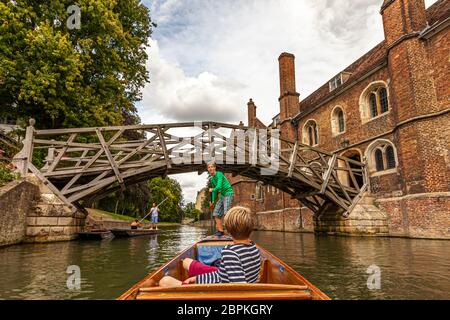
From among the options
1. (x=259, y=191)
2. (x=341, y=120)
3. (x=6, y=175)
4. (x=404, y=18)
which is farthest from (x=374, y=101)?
(x=6, y=175)

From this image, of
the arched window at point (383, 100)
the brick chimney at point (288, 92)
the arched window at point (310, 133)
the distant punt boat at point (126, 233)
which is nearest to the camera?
the distant punt boat at point (126, 233)

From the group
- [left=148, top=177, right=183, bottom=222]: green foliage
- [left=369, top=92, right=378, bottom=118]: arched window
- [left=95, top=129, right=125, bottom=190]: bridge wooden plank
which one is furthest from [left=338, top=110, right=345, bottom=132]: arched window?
[left=148, top=177, right=183, bottom=222]: green foliage

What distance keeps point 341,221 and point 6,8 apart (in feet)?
50.2

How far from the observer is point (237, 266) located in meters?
2.13

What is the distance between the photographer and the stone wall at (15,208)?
7.24 m

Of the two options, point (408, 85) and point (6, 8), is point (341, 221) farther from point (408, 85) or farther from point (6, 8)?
point (6, 8)

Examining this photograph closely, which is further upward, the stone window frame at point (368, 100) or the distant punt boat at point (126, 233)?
the stone window frame at point (368, 100)

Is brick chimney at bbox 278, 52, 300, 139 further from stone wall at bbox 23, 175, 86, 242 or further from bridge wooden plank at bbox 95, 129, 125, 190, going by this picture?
stone wall at bbox 23, 175, 86, 242

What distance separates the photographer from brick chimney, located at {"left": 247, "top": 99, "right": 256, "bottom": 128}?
1079 inches

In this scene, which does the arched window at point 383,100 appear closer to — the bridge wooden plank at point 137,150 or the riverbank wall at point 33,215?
the bridge wooden plank at point 137,150

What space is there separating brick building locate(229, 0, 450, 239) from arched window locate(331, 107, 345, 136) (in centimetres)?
5

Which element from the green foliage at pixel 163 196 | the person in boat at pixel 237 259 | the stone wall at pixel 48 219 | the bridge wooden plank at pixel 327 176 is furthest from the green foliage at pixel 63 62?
the green foliage at pixel 163 196

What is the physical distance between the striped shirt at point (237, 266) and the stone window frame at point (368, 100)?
1263cm

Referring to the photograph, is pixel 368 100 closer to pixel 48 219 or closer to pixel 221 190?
pixel 221 190
